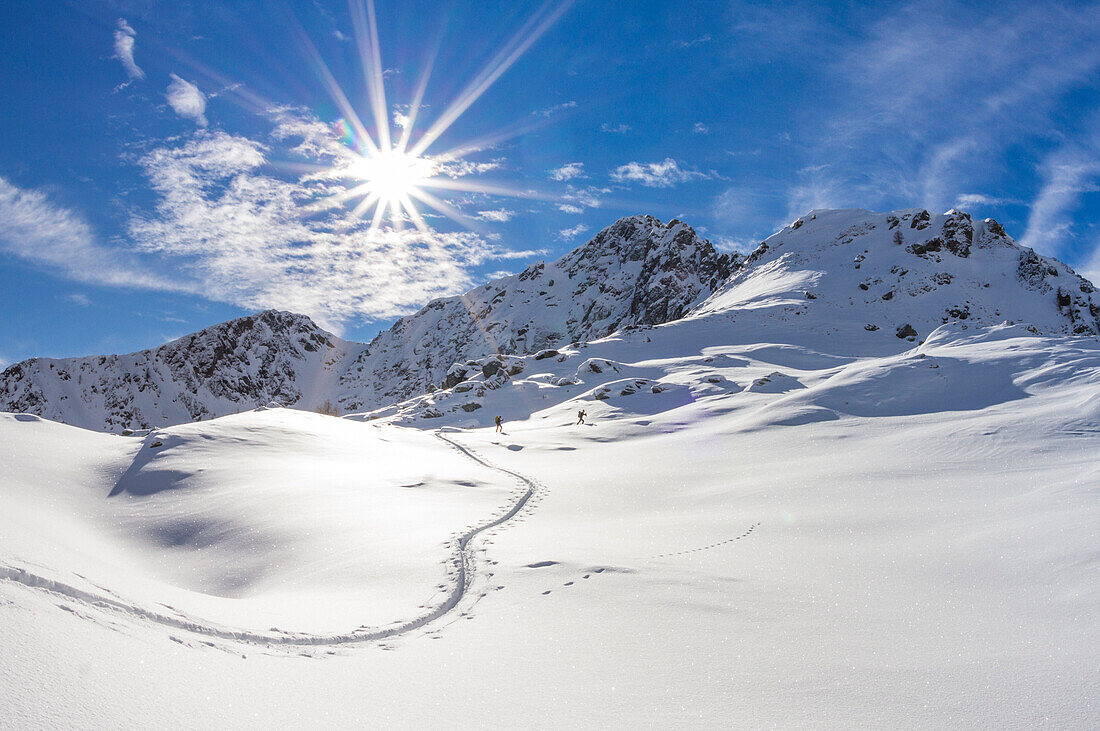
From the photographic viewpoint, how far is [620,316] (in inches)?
4070

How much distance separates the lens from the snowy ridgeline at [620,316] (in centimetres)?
4512

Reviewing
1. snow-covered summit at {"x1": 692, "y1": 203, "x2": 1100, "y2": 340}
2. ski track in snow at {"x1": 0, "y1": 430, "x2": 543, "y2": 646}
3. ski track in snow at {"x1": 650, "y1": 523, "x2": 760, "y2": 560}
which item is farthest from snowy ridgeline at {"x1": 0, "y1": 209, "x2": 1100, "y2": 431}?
ski track in snow at {"x1": 0, "y1": 430, "x2": 543, "y2": 646}

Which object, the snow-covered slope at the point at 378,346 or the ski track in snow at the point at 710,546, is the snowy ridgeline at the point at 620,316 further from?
the ski track in snow at the point at 710,546

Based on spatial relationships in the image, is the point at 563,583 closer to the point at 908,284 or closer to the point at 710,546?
the point at 710,546

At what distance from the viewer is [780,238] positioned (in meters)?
69.6

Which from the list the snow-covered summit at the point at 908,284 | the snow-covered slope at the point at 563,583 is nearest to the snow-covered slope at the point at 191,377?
the snow-covered summit at the point at 908,284

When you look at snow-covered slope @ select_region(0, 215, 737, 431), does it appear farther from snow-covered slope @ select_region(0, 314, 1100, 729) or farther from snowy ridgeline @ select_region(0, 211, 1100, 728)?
snow-covered slope @ select_region(0, 314, 1100, 729)

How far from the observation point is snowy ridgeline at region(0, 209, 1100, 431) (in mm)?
45125

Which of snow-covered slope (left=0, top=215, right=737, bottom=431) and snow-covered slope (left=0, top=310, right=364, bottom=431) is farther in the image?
A: snow-covered slope (left=0, top=310, right=364, bottom=431)

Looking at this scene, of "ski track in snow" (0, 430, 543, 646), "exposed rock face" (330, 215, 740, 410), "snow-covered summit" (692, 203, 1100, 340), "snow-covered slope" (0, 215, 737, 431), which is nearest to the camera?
"ski track in snow" (0, 430, 543, 646)

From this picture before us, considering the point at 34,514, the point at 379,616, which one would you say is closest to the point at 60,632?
the point at 379,616

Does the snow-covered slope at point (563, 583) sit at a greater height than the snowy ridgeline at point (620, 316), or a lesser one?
lesser

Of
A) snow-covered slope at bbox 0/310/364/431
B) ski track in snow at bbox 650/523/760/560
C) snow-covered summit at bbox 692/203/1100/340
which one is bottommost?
ski track in snow at bbox 650/523/760/560

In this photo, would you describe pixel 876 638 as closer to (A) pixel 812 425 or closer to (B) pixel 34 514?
(B) pixel 34 514
